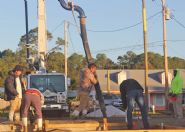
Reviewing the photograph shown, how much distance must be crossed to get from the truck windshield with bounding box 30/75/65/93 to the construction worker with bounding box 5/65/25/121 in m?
9.14

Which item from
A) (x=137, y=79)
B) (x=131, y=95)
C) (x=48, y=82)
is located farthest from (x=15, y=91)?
(x=137, y=79)

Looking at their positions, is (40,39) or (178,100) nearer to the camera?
(178,100)

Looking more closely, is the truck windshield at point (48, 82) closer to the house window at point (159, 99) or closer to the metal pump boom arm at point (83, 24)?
the metal pump boom arm at point (83, 24)

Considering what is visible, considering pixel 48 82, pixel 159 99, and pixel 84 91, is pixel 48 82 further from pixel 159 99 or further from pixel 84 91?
pixel 159 99

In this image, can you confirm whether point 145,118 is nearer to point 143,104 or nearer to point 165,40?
point 143,104

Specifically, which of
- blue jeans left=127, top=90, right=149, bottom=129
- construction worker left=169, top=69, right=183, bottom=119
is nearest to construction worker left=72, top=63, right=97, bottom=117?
blue jeans left=127, top=90, right=149, bottom=129

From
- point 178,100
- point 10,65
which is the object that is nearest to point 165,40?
point 178,100

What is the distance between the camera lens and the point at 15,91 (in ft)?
47.4

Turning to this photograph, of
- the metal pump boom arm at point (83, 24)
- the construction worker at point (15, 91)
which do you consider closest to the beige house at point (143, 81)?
the metal pump boom arm at point (83, 24)

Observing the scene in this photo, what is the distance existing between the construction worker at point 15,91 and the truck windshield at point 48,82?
914cm

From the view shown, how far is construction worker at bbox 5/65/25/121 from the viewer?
14.0 metres

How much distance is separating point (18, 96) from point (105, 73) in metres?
54.6

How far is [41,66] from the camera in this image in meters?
27.9

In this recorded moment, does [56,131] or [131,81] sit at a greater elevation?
[131,81]
